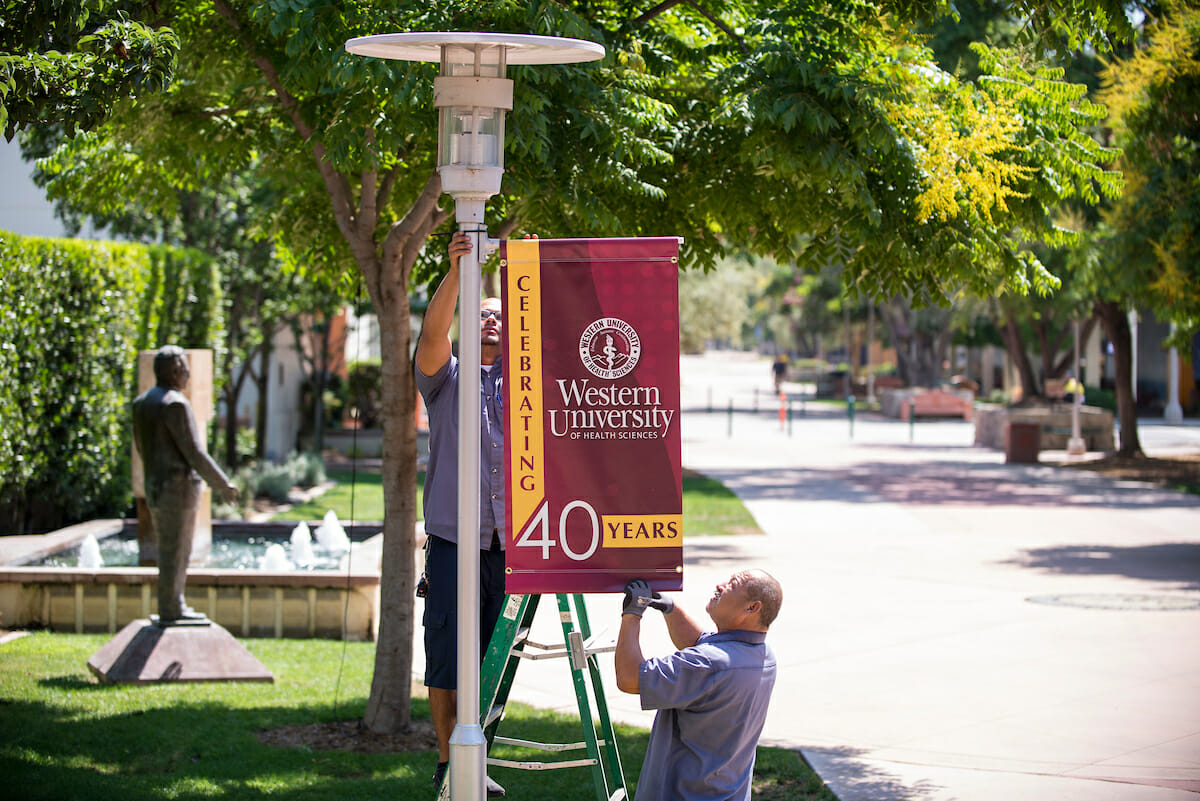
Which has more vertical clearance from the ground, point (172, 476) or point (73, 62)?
point (73, 62)

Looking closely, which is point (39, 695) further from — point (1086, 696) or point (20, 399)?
point (1086, 696)

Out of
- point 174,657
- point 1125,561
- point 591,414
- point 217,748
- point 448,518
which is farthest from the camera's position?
point 1125,561

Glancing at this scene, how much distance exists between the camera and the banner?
3977 millimetres

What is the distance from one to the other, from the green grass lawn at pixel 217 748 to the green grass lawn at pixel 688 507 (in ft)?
20.0

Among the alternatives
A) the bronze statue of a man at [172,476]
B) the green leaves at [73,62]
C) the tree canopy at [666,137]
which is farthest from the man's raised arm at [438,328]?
the bronze statue of a man at [172,476]

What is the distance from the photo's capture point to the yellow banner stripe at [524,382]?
3973mm

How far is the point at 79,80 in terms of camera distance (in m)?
4.70

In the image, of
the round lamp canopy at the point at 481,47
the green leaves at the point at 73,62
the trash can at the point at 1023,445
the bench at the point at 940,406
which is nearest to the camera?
the round lamp canopy at the point at 481,47

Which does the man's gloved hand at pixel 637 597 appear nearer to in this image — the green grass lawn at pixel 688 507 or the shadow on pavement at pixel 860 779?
the shadow on pavement at pixel 860 779

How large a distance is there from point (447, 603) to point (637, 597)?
1.20 metres

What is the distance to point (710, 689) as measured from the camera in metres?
3.87

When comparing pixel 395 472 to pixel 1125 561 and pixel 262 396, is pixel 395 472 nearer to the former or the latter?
pixel 1125 561

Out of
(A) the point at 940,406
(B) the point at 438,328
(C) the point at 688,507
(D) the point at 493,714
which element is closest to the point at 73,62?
(B) the point at 438,328

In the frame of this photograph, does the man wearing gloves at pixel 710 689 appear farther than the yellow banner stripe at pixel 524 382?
No
